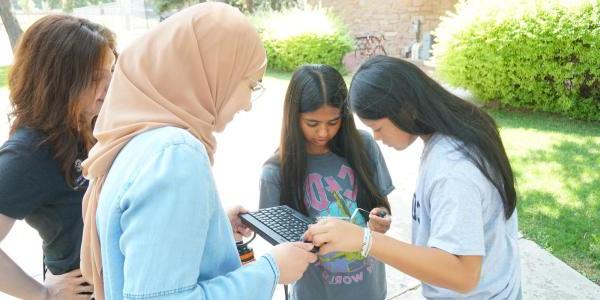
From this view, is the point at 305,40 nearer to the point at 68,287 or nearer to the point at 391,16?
the point at 391,16

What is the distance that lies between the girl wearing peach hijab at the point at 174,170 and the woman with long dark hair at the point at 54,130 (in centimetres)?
31

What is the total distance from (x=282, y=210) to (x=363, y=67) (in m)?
Result: 0.57

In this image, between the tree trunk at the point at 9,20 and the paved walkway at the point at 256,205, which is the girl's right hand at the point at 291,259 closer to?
the paved walkway at the point at 256,205

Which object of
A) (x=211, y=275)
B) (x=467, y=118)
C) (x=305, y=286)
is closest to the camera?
(x=211, y=275)

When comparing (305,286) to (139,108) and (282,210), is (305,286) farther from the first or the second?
(139,108)

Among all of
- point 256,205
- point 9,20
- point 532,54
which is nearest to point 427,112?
point 256,205

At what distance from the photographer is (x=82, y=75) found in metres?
1.45

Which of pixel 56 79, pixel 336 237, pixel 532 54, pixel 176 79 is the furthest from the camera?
pixel 532 54

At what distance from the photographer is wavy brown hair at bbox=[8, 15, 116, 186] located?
141 cm

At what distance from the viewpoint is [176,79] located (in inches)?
39.0

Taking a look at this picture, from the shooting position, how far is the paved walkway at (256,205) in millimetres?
2857

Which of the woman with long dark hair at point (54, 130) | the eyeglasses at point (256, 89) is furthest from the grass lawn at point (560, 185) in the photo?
the woman with long dark hair at point (54, 130)

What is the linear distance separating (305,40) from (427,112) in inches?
452

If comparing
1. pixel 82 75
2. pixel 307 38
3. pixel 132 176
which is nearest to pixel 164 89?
pixel 132 176
